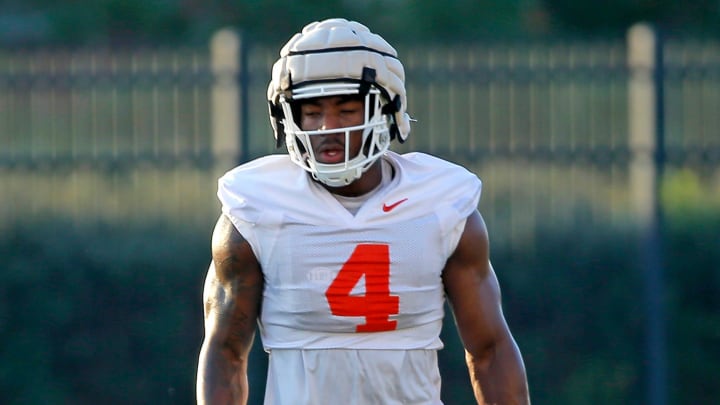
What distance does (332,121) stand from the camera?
3.80m

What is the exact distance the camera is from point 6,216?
770 cm

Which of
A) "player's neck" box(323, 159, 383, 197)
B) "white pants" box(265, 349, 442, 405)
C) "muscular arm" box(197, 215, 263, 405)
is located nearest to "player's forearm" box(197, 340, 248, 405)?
"muscular arm" box(197, 215, 263, 405)

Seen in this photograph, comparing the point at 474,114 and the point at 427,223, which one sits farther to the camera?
the point at 474,114

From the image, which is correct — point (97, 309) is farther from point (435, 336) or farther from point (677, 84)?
point (435, 336)

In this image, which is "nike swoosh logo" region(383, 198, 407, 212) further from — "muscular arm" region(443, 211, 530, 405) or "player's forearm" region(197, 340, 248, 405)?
"player's forearm" region(197, 340, 248, 405)

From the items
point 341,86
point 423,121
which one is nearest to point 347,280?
point 341,86

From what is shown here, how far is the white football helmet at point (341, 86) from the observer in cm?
380

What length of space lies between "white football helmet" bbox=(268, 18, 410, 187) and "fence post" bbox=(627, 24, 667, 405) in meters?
3.79

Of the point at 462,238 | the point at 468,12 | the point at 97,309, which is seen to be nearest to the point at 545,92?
the point at 97,309

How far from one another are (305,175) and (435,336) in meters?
0.51

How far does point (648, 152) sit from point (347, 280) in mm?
4039

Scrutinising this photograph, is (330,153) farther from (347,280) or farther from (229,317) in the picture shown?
(229,317)

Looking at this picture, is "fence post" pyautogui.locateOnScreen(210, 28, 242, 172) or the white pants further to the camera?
"fence post" pyautogui.locateOnScreen(210, 28, 242, 172)

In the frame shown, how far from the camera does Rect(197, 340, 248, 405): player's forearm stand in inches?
153
